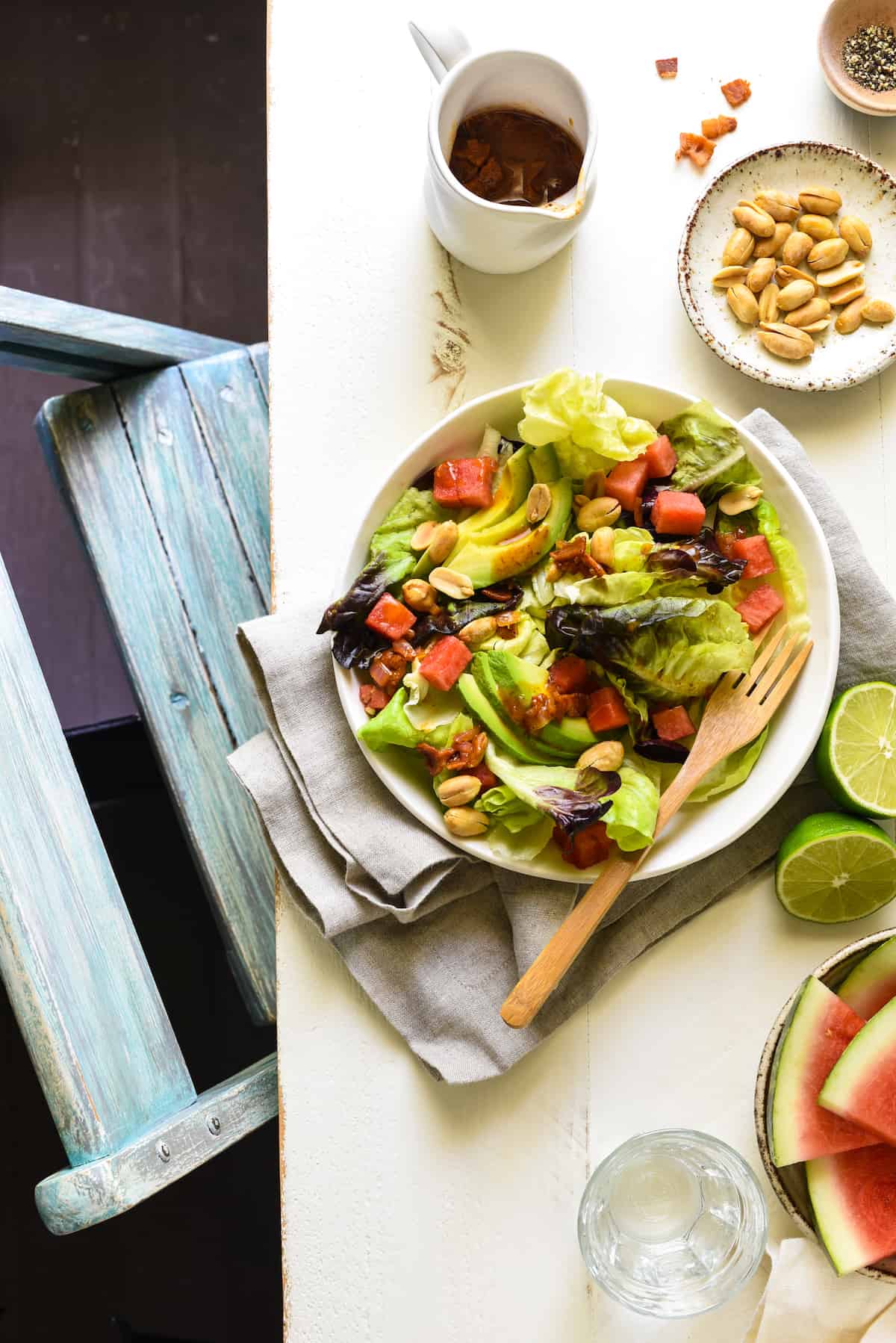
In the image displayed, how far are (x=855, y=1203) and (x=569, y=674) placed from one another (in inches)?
25.1

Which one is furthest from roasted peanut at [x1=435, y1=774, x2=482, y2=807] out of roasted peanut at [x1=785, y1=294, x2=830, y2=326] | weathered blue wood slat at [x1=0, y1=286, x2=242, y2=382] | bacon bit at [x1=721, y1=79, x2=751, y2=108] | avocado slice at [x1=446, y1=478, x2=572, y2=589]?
bacon bit at [x1=721, y1=79, x2=751, y2=108]

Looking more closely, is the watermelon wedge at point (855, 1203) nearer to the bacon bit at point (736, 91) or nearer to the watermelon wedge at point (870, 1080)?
the watermelon wedge at point (870, 1080)

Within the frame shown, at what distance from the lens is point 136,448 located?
5.25 feet

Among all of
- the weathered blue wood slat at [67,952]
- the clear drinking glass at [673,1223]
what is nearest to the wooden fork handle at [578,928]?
the clear drinking glass at [673,1223]

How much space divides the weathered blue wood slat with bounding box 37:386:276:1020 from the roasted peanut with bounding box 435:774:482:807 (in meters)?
0.42

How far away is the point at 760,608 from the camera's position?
127cm

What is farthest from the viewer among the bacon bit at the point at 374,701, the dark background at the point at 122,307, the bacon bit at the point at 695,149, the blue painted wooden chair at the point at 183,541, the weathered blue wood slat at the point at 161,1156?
the dark background at the point at 122,307

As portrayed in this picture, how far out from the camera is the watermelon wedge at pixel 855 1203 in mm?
1173

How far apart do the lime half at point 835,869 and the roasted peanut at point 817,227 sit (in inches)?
26.6

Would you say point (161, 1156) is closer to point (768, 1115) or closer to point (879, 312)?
point (768, 1115)

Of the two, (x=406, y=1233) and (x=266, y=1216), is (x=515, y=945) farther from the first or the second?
(x=266, y=1216)

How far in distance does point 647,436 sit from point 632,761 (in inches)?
14.1

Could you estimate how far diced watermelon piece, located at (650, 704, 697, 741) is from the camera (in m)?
1.25

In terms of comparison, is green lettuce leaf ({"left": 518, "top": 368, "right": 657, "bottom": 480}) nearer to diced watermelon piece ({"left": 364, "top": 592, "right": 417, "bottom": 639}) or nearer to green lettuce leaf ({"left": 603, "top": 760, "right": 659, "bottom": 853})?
diced watermelon piece ({"left": 364, "top": 592, "right": 417, "bottom": 639})
